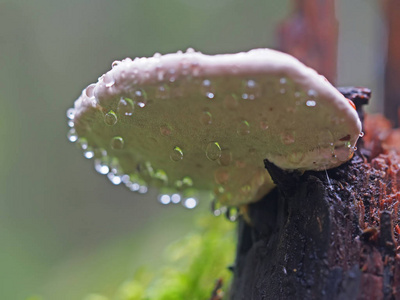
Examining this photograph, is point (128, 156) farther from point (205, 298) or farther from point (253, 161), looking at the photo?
point (205, 298)

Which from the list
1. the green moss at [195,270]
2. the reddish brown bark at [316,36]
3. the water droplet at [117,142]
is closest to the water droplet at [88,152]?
the water droplet at [117,142]

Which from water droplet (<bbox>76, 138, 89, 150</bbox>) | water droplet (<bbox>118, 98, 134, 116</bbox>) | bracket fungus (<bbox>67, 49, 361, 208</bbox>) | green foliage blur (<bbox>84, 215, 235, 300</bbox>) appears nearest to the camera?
bracket fungus (<bbox>67, 49, 361, 208</bbox>)

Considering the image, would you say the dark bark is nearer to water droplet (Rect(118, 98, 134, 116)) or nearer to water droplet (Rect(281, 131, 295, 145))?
water droplet (Rect(281, 131, 295, 145))

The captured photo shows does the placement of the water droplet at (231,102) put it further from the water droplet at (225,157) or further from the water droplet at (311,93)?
the water droplet at (225,157)

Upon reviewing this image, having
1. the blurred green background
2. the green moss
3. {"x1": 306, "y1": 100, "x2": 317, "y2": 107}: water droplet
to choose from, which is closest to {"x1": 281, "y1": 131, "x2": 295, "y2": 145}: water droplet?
{"x1": 306, "y1": 100, "x2": 317, "y2": 107}: water droplet

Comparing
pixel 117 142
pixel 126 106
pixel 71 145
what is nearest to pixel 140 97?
pixel 126 106

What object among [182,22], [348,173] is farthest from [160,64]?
[182,22]
